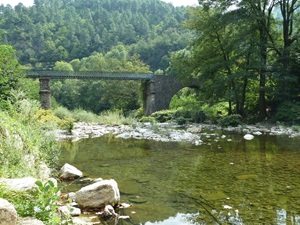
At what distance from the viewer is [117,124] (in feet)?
66.8

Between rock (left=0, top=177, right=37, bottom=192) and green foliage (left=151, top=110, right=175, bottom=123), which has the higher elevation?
rock (left=0, top=177, right=37, bottom=192)

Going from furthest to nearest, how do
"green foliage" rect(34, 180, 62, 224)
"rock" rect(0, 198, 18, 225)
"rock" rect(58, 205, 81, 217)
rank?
"rock" rect(58, 205, 81, 217)
"green foliage" rect(34, 180, 62, 224)
"rock" rect(0, 198, 18, 225)

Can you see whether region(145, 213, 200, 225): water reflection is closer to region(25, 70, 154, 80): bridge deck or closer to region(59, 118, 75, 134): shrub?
region(59, 118, 75, 134): shrub

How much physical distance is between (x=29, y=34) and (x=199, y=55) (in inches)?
2853

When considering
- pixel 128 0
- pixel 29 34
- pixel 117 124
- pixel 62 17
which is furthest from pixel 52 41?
pixel 117 124

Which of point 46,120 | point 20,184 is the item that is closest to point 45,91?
point 46,120

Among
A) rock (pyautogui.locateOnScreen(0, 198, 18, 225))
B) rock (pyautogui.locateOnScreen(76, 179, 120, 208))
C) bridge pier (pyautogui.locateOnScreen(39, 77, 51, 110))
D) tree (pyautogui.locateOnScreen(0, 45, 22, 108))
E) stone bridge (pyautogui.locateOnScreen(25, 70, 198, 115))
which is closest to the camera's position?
rock (pyautogui.locateOnScreen(0, 198, 18, 225))

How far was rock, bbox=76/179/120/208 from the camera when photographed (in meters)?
4.38

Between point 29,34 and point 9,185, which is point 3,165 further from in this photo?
point 29,34

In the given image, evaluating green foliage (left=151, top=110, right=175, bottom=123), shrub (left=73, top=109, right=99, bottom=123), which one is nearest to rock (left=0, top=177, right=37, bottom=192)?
shrub (left=73, top=109, right=99, bottom=123)

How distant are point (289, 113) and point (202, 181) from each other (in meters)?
13.1

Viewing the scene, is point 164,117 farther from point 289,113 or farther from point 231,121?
point 289,113

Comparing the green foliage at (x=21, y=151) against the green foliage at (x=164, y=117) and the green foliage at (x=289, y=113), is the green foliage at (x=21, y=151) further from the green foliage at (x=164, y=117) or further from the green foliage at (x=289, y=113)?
the green foliage at (x=164, y=117)

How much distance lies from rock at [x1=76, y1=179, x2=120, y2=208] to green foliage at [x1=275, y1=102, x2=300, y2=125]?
14406 mm
